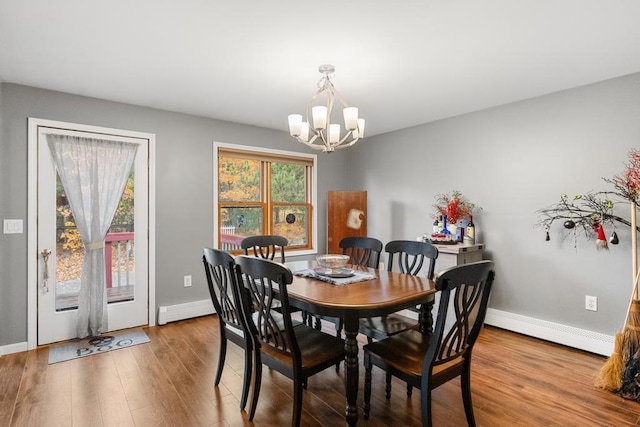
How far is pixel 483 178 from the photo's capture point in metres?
3.88

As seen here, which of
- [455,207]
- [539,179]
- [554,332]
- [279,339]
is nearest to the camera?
[279,339]

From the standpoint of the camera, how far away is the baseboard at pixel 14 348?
296cm

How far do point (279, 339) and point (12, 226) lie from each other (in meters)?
2.79

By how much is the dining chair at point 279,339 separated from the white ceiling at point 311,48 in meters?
1.49

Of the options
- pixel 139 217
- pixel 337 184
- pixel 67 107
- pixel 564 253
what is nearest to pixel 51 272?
pixel 139 217

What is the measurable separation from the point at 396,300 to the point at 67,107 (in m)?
3.54

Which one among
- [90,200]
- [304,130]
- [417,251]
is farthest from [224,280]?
[90,200]

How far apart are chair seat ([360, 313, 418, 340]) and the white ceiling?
1942mm

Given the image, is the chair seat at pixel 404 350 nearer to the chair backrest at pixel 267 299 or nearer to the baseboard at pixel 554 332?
the chair backrest at pixel 267 299

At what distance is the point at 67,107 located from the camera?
3.26 m

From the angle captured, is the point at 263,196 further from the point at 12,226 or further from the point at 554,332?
the point at 554,332

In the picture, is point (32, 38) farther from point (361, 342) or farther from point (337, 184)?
point (337, 184)

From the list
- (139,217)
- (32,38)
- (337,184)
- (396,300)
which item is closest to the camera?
(396,300)

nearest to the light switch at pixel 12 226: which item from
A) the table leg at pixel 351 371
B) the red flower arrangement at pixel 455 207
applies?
the table leg at pixel 351 371
